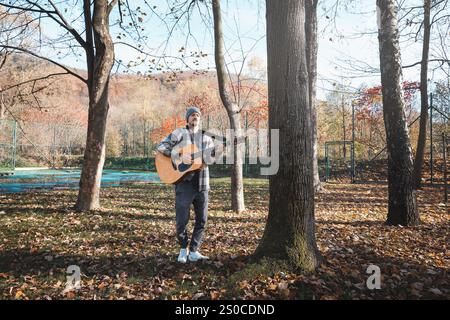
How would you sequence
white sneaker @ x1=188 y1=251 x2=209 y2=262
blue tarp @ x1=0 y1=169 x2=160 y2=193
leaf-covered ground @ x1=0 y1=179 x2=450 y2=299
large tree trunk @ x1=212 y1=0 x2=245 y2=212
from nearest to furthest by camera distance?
1. leaf-covered ground @ x1=0 y1=179 x2=450 y2=299
2. white sneaker @ x1=188 y1=251 x2=209 y2=262
3. large tree trunk @ x1=212 y1=0 x2=245 y2=212
4. blue tarp @ x1=0 y1=169 x2=160 y2=193

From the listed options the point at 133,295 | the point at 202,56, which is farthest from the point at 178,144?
the point at 202,56

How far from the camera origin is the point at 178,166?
4461mm

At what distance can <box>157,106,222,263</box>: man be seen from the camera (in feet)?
14.4

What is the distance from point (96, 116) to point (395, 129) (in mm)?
7148

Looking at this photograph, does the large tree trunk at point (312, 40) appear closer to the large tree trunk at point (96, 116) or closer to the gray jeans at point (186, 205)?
the large tree trunk at point (96, 116)

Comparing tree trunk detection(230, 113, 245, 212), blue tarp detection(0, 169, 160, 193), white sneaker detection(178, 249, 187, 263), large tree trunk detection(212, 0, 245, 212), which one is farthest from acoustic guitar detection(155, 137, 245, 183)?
blue tarp detection(0, 169, 160, 193)

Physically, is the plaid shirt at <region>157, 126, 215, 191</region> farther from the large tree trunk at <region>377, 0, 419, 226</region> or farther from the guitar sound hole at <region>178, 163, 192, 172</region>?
the large tree trunk at <region>377, 0, 419, 226</region>

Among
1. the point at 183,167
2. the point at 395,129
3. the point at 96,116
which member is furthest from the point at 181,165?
the point at 395,129

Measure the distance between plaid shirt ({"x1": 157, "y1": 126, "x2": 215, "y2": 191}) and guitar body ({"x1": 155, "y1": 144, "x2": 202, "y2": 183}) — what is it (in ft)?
0.19

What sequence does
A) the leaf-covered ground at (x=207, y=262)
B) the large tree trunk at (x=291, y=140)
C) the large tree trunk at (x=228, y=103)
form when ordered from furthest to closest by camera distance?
the large tree trunk at (x=228, y=103), the large tree trunk at (x=291, y=140), the leaf-covered ground at (x=207, y=262)

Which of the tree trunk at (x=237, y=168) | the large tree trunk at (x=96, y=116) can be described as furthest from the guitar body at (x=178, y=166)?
the large tree trunk at (x=96, y=116)

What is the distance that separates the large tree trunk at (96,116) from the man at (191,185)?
14.7ft

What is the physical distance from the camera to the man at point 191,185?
14.4 ft
